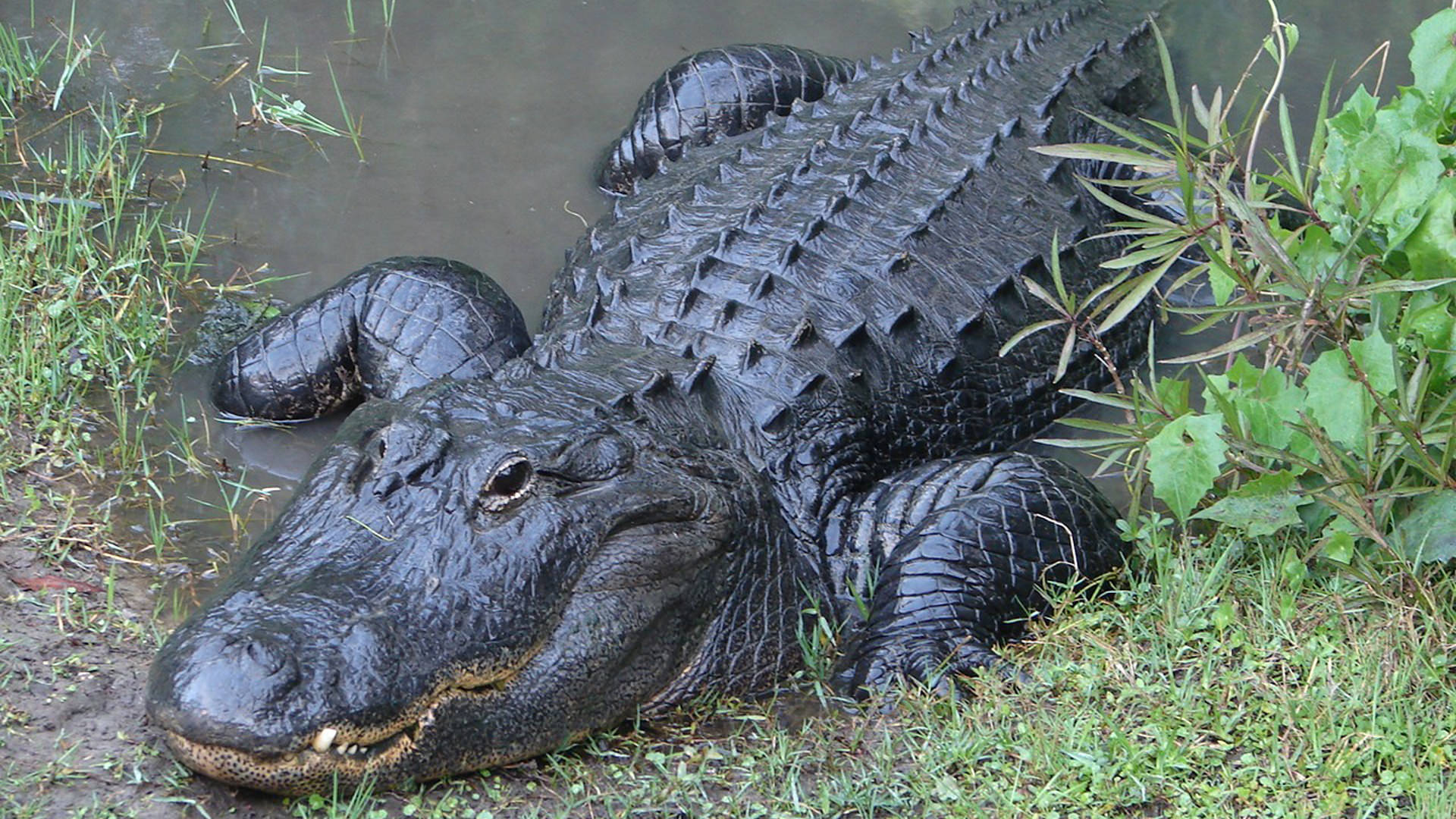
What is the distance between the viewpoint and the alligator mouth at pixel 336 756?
296 centimetres

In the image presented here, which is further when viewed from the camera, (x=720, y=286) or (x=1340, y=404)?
(x=720, y=286)

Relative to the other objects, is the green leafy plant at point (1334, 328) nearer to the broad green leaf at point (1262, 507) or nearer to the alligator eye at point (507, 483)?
the broad green leaf at point (1262, 507)

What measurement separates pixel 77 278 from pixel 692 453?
2.44m

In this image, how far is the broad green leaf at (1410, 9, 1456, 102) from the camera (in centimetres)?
357

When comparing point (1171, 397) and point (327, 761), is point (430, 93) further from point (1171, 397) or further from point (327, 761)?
point (327, 761)

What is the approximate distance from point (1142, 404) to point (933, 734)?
114 cm

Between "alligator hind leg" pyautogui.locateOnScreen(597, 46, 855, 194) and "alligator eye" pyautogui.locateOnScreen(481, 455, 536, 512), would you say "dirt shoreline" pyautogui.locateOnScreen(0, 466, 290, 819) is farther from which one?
"alligator hind leg" pyautogui.locateOnScreen(597, 46, 855, 194)

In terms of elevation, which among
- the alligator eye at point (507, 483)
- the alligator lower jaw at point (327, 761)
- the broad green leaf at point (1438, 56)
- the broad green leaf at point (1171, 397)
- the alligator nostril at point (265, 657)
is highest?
the broad green leaf at point (1438, 56)

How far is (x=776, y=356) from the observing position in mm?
4352

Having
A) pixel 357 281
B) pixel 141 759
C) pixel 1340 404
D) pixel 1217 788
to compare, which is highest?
pixel 1340 404

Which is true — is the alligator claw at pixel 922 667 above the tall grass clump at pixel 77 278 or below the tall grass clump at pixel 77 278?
below

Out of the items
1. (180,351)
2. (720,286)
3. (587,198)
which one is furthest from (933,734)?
(587,198)

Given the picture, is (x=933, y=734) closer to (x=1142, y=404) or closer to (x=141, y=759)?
(x=1142, y=404)

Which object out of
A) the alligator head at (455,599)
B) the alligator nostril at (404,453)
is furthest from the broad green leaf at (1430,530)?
the alligator nostril at (404,453)
